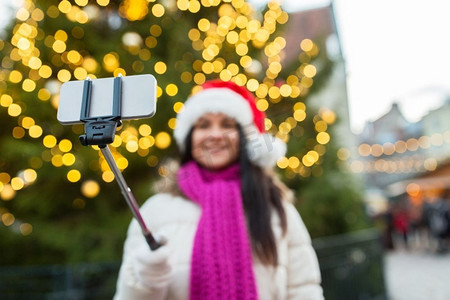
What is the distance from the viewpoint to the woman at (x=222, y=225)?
1.39m

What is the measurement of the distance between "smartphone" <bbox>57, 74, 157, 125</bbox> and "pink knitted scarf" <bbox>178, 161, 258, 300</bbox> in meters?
0.75

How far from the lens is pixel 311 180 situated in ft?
14.7

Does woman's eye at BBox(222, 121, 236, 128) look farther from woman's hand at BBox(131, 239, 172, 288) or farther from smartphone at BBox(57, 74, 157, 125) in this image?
smartphone at BBox(57, 74, 157, 125)

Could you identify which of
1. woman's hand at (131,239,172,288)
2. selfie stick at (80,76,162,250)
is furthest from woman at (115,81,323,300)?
selfie stick at (80,76,162,250)

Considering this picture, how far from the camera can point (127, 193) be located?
986 millimetres

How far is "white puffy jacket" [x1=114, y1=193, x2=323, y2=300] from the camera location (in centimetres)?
135

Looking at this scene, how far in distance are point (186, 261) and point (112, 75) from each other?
2819mm

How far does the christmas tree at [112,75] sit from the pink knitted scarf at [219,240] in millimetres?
1619

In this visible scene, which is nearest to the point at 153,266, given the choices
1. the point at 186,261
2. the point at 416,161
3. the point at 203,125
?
the point at 186,261

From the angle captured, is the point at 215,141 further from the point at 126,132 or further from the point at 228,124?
the point at 126,132

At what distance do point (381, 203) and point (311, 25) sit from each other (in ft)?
31.6

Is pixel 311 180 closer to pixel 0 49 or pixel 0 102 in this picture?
pixel 0 102

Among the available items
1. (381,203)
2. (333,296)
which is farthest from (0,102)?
(381,203)

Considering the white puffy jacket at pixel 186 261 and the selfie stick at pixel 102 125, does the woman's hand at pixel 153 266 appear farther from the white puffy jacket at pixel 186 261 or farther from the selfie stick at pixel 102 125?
the selfie stick at pixel 102 125
